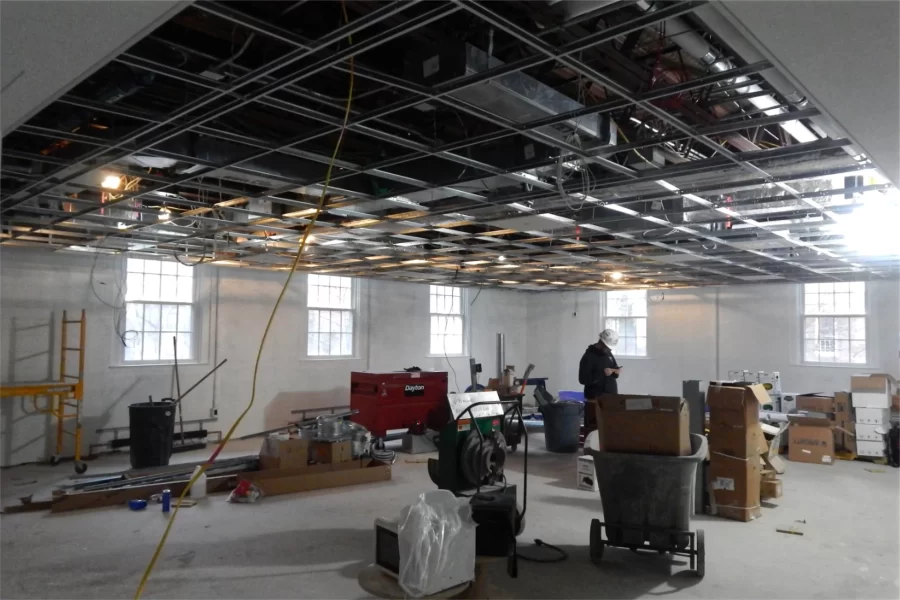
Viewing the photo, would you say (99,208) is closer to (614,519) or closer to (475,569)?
(475,569)

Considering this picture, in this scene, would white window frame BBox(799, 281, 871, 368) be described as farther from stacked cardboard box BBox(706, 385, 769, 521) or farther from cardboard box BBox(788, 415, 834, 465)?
stacked cardboard box BBox(706, 385, 769, 521)

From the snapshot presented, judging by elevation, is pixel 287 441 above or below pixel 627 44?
below

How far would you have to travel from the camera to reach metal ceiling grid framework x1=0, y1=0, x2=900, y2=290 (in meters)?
2.33

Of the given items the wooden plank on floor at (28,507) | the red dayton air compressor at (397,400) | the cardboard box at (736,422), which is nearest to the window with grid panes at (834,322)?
the cardboard box at (736,422)

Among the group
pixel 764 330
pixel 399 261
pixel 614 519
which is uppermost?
pixel 399 261

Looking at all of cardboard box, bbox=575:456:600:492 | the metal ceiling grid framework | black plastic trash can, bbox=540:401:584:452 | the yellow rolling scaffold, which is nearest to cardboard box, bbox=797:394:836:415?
the metal ceiling grid framework

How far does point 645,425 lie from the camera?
13.0 feet

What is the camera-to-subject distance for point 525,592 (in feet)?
11.6

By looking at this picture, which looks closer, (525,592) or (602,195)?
(525,592)

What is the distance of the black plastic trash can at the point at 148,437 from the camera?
253 inches

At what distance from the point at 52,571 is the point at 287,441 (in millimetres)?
2477

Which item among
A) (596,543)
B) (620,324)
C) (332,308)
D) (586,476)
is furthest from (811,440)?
(332,308)

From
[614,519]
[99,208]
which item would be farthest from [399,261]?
[614,519]

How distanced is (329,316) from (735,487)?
635cm
